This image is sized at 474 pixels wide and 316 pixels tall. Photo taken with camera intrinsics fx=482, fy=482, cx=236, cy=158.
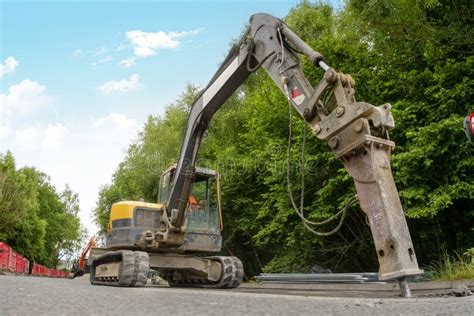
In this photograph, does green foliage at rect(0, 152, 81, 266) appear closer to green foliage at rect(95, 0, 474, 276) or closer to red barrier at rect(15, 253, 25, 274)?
red barrier at rect(15, 253, 25, 274)

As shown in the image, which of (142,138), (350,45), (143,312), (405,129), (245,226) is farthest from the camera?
(142,138)

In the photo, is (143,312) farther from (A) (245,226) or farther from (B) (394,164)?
(A) (245,226)

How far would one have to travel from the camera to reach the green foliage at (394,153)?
11375 mm

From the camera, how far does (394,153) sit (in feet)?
42.9

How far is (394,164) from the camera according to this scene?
11867 mm

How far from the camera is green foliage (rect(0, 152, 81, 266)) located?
123 feet

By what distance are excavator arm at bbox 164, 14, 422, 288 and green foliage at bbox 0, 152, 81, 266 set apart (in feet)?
109

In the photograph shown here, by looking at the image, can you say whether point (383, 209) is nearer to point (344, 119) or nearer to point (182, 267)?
point (344, 119)

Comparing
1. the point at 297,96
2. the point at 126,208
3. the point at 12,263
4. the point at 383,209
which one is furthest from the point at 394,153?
the point at 12,263

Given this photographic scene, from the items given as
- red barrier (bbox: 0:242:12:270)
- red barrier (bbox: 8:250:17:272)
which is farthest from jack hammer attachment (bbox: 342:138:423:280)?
red barrier (bbox: 8:250:17:272)

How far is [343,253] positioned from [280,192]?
9.55 ft

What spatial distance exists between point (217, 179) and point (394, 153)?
199 inches

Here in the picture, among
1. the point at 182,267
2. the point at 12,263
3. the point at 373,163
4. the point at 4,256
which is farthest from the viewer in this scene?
the point at 12,263

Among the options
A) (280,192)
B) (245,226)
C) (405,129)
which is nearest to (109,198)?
(245,226)
